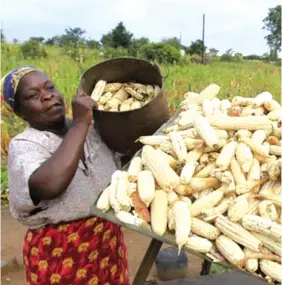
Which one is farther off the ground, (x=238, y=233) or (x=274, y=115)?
(x=274, y=115)

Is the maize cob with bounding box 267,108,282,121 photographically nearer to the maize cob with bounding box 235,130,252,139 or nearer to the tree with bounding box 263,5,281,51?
the maize cob with bounding box 235,130,252,139

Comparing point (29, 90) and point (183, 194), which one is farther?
point (29, 90)

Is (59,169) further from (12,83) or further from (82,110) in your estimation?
(12,83)

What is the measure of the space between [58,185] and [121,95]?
1.88ft

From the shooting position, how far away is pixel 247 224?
1335 mm

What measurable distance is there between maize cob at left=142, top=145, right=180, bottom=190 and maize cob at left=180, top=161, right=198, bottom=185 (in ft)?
0.06

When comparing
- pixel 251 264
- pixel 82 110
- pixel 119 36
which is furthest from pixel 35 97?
pixel 119 36

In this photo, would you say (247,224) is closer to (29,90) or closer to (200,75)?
(29,90)

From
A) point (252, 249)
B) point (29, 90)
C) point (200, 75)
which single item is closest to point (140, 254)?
point (29, 90)

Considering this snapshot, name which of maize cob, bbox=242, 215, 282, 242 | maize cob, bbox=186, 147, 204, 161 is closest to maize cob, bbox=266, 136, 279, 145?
maize cob, bbox=186, 147, 204, 161

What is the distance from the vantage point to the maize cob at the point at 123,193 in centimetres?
147

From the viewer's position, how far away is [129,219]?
4.69ft

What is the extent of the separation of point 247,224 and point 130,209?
364 mm

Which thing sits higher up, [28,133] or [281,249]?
[28,133]
